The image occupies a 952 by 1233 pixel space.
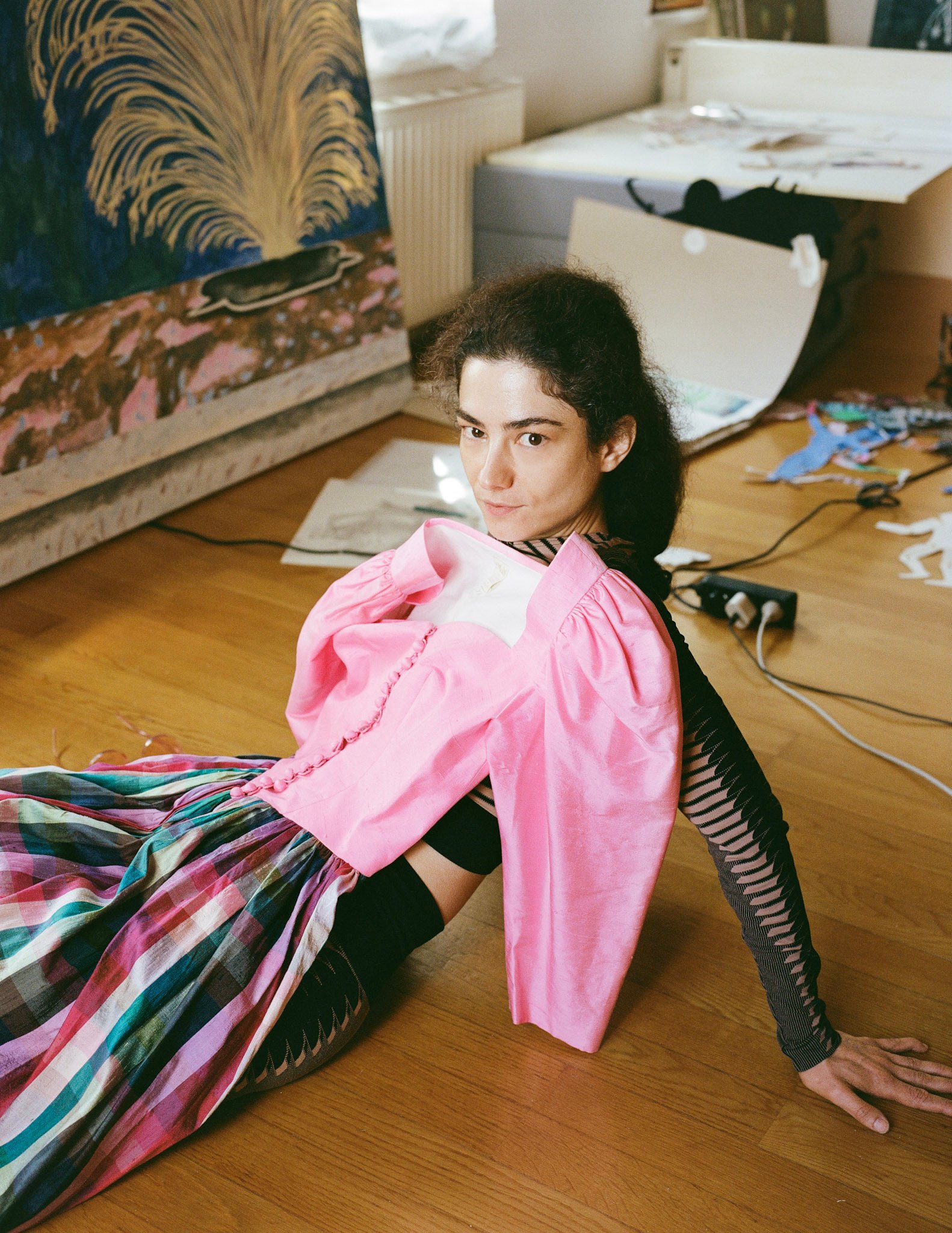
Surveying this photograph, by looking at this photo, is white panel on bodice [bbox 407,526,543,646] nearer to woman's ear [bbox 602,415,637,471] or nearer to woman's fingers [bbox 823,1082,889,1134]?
woman's ear [bbox 602,415,637,471]

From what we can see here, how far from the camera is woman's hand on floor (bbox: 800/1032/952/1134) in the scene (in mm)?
1040

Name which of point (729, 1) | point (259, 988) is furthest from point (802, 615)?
point (729, 1)

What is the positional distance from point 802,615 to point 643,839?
3.65 ft

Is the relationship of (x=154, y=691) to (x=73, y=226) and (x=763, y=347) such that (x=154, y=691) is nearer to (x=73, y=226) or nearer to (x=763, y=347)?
(x=73, y=226)

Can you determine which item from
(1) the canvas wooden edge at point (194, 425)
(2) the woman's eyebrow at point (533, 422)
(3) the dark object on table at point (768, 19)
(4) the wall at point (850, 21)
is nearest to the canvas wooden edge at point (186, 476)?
(1) the canvas wooden edge at point (194, 425)

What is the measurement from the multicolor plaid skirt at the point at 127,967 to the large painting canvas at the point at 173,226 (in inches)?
44.7

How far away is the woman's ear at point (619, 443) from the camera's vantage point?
962 millimetres

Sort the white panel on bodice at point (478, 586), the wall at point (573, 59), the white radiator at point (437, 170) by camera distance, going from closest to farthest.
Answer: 1. the white panel on bodice at point (478, 586)
2. the white radiator at point (437, 170)
3. the wall at point (573, 59)

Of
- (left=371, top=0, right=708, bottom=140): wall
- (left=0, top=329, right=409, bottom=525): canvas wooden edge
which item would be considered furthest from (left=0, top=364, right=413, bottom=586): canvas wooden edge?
(left=371, top=0, right=708, bottom=140): wall

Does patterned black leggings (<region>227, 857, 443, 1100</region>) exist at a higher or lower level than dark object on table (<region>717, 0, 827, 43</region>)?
lower

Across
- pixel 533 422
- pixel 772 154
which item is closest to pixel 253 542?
pixel 533 422

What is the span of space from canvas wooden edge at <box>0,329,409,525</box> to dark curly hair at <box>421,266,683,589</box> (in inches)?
48.2

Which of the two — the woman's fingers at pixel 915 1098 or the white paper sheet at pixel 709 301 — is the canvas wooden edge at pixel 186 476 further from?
the woman's fingers at pixel 915 1098

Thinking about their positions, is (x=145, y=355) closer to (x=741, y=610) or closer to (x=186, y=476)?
(x=186, y=476)
